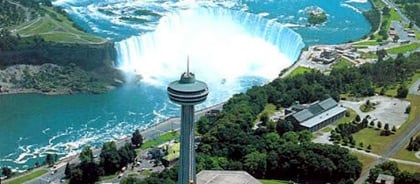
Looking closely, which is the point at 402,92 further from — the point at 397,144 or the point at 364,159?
the point at 364,159

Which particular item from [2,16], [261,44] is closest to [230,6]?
[261,44]

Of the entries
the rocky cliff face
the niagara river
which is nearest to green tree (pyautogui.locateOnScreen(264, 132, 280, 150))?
the niagara river

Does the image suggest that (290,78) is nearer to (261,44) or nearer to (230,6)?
(261,44)

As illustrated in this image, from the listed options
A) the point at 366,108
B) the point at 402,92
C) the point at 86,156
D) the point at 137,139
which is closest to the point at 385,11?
the point at 402,92

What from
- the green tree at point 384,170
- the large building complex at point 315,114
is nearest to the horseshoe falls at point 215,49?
the large building complex at point 315,114

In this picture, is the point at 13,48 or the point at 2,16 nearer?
the point at 13,48

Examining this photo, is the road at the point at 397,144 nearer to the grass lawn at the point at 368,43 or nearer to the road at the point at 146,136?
the road at the point at 146,136
